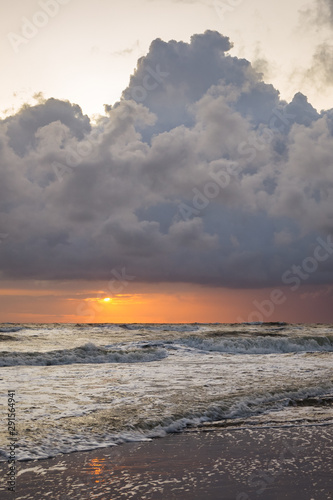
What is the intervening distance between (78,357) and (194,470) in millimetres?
22637

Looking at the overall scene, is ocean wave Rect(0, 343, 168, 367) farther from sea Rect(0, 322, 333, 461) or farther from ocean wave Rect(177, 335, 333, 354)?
ocean wave Rect(177, 335, 333, 354)

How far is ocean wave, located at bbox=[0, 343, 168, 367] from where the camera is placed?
2775 cm

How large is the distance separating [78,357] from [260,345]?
19.1 m

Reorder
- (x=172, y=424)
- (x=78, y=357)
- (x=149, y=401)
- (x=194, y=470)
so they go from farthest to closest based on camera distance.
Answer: (x=78, y=357) → (x=149, y=401) → (x=172, y=424) → (x=194, y=470)

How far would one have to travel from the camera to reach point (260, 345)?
1663 inches

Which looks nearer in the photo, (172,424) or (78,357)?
(172,424)

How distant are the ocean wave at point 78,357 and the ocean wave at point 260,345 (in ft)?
29.4

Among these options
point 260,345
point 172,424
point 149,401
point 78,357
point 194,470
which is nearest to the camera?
point 194,470

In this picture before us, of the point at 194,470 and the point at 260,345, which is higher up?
the point at 194,470

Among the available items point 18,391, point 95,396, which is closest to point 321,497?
point 95,396

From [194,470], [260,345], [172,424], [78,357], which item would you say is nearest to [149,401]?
[172,424]

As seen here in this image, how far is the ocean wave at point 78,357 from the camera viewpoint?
2775cm

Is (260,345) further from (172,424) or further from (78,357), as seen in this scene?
(172,424)

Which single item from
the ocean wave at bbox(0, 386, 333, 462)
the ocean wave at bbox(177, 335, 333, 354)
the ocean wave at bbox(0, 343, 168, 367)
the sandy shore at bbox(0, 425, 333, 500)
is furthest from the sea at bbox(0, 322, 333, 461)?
the ocean wave at bbox(177, 335, 333, 354)
